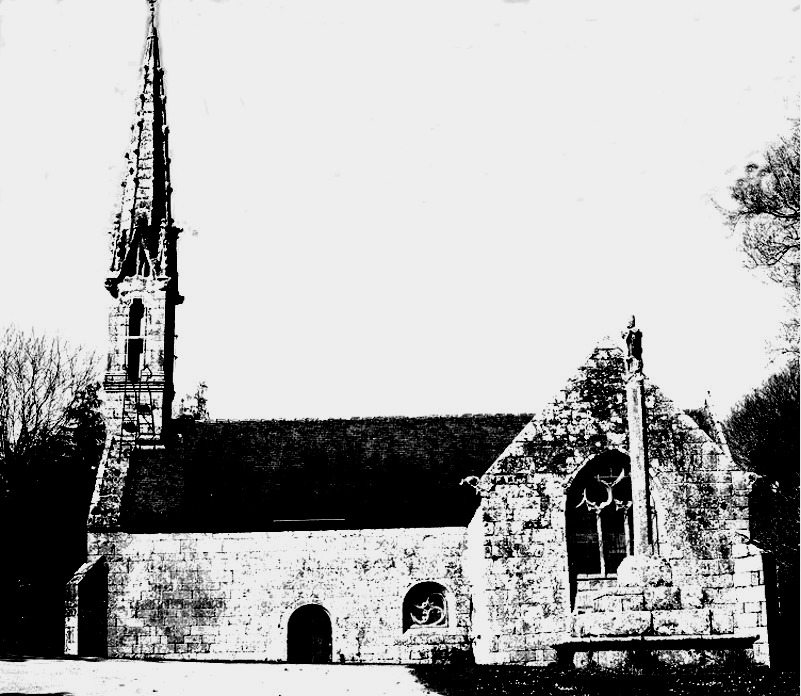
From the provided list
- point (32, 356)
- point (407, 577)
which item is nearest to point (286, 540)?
point (407, 577)

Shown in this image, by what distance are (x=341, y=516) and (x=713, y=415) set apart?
9.16 metres

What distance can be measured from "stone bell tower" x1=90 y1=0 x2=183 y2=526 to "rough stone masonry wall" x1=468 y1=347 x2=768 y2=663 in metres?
11.6

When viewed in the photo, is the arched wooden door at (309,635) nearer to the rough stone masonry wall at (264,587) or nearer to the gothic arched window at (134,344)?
the rough stone masonry wall at (264,587)

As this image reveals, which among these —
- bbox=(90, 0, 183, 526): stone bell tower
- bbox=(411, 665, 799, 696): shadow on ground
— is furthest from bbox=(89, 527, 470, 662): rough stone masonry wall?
bbox=(411, 665, 799, 696): shadow on ground

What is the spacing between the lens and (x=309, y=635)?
24594 mm

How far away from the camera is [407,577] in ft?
80.0

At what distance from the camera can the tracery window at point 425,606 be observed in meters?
24.1

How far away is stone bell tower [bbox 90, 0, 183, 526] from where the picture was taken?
28281 mm

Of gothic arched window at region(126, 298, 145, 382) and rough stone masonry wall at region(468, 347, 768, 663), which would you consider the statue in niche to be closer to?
rough stone masonry wall at region(468, 347, 768, 663)

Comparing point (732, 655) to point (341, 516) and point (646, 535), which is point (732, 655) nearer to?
point (646, 535)

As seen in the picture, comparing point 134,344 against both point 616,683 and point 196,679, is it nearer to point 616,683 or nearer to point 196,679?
point 196,679

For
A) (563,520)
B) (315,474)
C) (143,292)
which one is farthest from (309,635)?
(143,292)

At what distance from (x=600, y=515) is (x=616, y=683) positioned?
656 cm

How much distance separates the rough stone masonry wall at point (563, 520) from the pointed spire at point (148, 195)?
1419 centimetres
